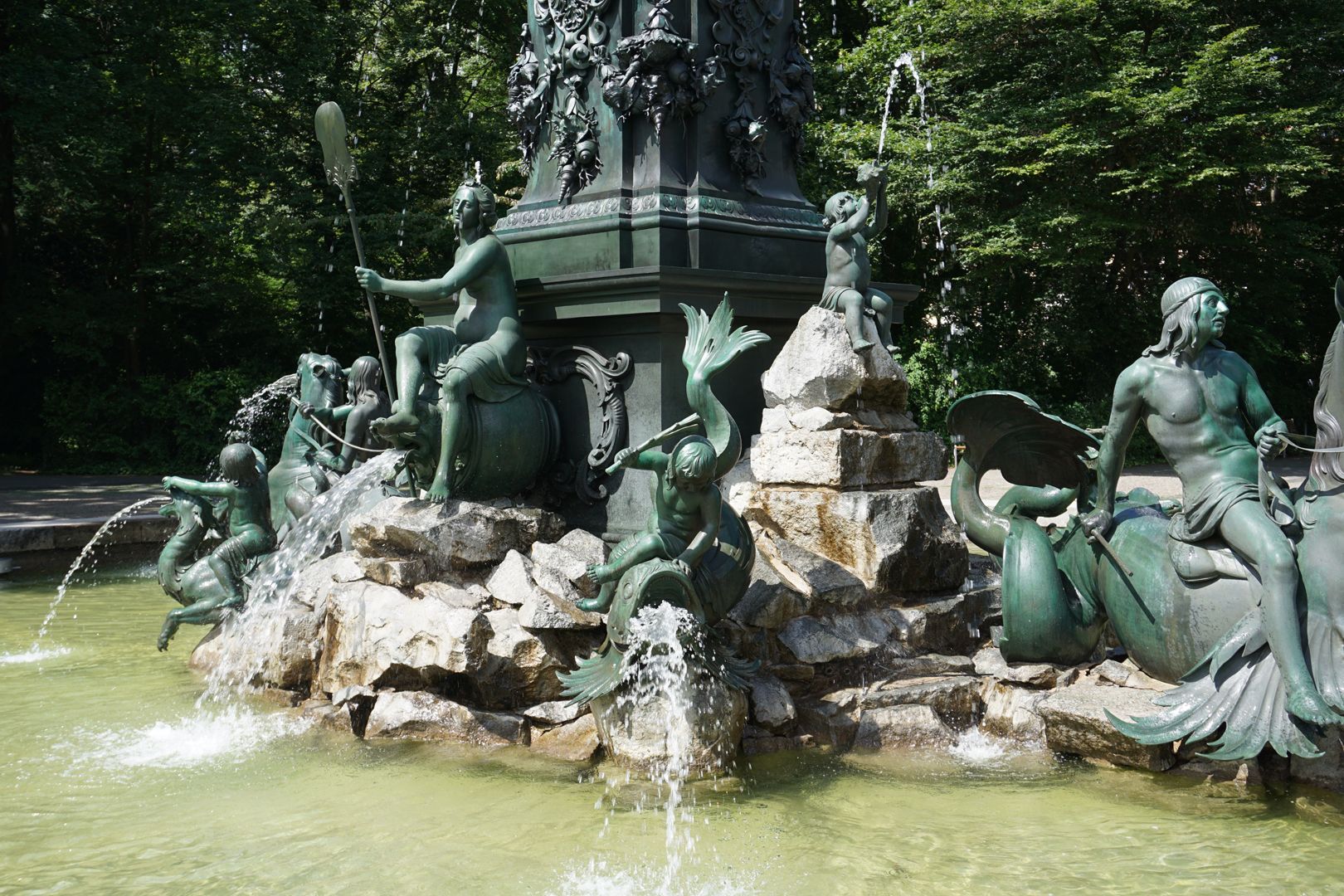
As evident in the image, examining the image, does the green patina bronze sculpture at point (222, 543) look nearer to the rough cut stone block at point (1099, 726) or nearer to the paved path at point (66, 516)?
the paved path at point (66, 516)

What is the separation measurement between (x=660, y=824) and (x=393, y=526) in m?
2.17

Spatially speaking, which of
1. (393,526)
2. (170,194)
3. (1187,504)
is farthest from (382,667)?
(170,194)

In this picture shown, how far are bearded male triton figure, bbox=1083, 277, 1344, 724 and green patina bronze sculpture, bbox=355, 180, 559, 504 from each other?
9.30 feet

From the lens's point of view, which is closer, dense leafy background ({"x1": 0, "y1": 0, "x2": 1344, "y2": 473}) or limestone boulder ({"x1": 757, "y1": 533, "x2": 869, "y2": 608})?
limestone boulder ({"x1": 757, "y1": 533, "x2": 869, "y2": 608})

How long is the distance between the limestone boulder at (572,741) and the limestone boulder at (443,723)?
0.10 m

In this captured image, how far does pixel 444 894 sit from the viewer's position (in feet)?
12.0

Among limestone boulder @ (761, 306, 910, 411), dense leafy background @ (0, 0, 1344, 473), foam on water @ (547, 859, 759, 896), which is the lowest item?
foam on water @ (547, 859, 759, 896)

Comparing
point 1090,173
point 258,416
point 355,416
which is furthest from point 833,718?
point 1090,173

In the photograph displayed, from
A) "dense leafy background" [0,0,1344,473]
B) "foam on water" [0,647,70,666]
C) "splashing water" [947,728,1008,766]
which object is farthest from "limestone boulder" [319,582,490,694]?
"dense leafy background" [0,0,1344,473]

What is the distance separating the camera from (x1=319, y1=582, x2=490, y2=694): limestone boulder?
5.21 m

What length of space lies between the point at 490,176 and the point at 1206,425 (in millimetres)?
16995

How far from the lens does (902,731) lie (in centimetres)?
505

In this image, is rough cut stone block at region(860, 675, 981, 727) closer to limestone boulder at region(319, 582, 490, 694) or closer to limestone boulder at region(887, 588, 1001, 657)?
limestone boulder at region(887, 588, 1001, 657)

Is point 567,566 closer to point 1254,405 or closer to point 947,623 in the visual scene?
point 947,623
